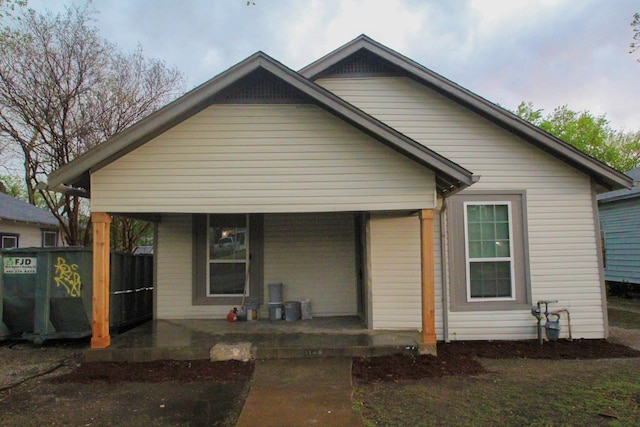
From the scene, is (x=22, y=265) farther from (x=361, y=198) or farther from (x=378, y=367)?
(x=378, y=367)

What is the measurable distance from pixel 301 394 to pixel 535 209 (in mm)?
5484

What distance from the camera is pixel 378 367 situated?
6336 millimetres

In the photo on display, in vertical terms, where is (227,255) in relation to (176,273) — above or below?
above

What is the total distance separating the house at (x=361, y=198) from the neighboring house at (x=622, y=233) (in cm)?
786

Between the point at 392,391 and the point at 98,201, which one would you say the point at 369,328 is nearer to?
the point at 392,391

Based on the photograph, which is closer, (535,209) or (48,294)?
(48,294)

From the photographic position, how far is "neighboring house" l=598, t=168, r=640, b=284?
592 inches

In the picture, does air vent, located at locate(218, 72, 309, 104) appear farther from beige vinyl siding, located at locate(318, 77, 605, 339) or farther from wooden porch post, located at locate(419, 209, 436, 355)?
wooden porch post, located at locate(419, 209, 436, 355)

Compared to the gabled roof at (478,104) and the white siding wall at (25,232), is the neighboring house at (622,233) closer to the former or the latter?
the gabled roof at (478,104)

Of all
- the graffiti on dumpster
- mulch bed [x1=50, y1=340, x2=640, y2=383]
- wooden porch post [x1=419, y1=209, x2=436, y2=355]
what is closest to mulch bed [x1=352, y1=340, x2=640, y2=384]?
mulch bed [x1=50, y1=340, x2=640, y2=383]

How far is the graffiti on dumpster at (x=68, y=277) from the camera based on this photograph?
25.8 ft

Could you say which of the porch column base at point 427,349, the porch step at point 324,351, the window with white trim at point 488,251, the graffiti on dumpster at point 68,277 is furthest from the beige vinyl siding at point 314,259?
the graffiti on dumpster at point 68,277

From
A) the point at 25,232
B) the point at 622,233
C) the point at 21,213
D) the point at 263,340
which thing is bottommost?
the point at 263,340

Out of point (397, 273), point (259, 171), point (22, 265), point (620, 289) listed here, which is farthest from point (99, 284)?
point (620, 289)
